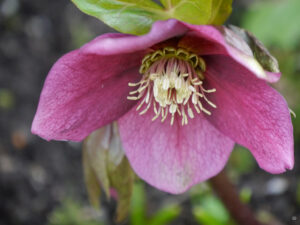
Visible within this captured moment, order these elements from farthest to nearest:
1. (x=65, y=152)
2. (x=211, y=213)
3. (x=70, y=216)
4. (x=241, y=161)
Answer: (x=65, y=152), (x=241, y=161), (x=70, y=216), (x=211, y=213)

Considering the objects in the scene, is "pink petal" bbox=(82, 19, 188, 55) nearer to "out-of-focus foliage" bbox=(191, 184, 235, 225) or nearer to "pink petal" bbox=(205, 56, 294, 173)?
"pink petal" bbox=(205, 56, 294, 173)

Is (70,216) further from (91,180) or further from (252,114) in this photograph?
(252,114)

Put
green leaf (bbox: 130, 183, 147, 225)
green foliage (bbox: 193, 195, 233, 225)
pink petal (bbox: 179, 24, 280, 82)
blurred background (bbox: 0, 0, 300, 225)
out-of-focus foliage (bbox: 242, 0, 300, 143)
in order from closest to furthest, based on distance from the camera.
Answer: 1. pink petal (bbox: 179, 24, 280, 82)
2. green foliage (bbox: 193, 195, 233, 225)
3. green leaf (bbox: 130, 183, 147, 225)
4. blurred background (bbox: 0, 0, 300, 225)
5. out-of-focus foliage (bbox: 242, 0, 300, 143)

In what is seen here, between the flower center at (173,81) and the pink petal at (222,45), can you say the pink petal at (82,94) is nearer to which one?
the flower center at (173,81)

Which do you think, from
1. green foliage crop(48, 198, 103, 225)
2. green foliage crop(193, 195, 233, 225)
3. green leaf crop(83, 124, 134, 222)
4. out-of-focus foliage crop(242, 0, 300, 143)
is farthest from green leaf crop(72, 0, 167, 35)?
out-of-focus foliage crop(242, 0, 300, 143)

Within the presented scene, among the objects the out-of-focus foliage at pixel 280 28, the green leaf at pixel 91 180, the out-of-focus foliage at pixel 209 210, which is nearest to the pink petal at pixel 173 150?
the green leaf at pixel 91 180

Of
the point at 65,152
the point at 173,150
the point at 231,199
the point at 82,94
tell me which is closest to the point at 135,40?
the point at 82,94
